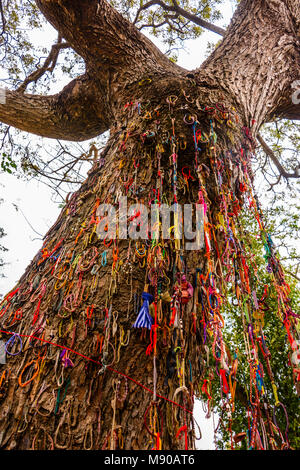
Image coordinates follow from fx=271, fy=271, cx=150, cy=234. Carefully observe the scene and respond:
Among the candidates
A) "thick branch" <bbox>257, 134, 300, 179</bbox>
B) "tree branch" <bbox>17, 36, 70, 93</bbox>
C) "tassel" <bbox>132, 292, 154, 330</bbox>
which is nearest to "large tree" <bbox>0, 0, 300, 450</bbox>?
"tassel" <bbox>132, 292, 154, 330</bbox>

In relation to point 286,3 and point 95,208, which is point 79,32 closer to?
point 95,208

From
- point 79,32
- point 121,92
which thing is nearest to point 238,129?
point 121,92

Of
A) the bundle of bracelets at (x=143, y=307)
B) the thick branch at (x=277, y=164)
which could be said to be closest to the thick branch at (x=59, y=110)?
the bundle of bracelets at (x=143, y=307)

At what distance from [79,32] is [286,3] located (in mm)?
2309

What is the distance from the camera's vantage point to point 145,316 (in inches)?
40.8

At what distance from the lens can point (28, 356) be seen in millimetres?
993

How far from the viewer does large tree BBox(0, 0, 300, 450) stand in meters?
0.92

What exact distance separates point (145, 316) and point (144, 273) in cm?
24

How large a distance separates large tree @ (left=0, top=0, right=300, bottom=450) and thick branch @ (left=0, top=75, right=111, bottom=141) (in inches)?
1.1

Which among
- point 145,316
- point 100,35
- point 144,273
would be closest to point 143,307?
point 145,316

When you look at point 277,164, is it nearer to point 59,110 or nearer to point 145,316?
point 59,110

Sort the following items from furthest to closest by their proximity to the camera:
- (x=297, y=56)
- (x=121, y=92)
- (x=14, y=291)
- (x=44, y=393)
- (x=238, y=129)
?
(x=297, y=56), (x=121, y=92), (x=238, y=129), (x=14, y=291), (x=44, y=393)

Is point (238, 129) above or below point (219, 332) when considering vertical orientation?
above

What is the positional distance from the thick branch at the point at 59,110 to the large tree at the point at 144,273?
29 mm
